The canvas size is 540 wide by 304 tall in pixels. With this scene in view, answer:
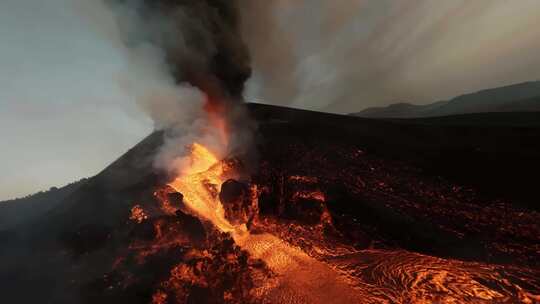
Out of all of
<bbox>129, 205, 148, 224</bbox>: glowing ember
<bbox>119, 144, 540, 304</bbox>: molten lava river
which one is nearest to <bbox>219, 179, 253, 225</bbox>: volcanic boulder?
<bbox>119, 144, 540, 304</bbox>: molten lava river

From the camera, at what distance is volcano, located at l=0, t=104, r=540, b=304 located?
923cm

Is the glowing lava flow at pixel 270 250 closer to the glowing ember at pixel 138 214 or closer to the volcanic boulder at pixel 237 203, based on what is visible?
the volcanic boulder at pixel 237 203

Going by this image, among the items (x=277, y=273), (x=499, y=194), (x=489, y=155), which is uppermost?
(x=489, y=155)

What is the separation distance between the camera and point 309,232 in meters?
12.2

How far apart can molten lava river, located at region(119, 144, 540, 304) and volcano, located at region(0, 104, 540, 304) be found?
5 centimetres

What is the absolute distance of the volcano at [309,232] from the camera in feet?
30.3

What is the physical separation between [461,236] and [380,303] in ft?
11.9

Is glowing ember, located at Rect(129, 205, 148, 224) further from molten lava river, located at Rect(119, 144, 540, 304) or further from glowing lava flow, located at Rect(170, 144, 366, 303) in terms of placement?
glowing lava flow, located at Rect(170, 144, 366, 303)

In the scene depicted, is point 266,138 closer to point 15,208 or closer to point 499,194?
point 499,194

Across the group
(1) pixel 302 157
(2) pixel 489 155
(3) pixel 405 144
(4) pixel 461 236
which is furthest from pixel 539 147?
(1) pixel 302 157

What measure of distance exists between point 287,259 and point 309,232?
146 cm

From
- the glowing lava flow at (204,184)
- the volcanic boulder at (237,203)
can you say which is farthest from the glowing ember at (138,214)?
the volcanic boulder at (237,203)

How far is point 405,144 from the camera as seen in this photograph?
55.7 ft

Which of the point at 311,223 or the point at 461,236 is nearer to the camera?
the point at 461,236
